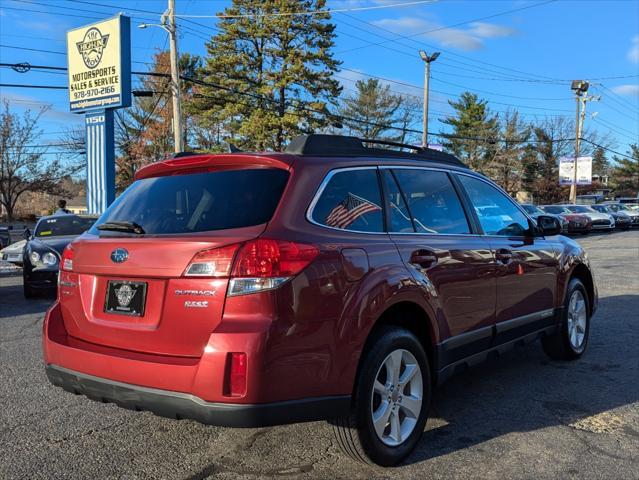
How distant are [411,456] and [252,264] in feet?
5.37

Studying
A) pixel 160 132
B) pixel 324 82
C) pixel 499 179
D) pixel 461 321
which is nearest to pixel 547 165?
pixel 499 179

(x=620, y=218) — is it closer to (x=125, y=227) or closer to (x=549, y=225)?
(x=549, y=225)

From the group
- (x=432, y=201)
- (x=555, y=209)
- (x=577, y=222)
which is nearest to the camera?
(x=432, y=201)

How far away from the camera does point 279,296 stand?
2.77 metres

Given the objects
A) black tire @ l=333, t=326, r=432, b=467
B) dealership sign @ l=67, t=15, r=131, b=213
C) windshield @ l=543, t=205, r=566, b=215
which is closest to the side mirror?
black tire @ l=333, t=326, r=432, b=467

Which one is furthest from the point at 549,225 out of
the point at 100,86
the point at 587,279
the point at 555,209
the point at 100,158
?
the point at 555,209

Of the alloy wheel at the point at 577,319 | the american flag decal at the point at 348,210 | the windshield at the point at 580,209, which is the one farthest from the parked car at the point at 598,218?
the american flag decal at the point at 348,210

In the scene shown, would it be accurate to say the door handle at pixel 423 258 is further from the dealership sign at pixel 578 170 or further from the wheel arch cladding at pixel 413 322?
the dealership sign at pixel 578 170

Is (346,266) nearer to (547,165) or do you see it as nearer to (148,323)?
(148,323)

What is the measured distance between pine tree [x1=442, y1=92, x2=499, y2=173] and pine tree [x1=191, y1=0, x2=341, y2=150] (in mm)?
27933

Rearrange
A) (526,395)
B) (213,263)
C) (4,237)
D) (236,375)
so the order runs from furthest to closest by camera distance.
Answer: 1. (4,237)
2. (526,395)
3. (213,263)
4. (236,375)

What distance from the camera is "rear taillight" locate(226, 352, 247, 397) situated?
272 cm

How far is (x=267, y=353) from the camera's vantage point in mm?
2715

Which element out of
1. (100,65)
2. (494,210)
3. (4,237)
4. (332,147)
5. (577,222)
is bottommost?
(4,237)
